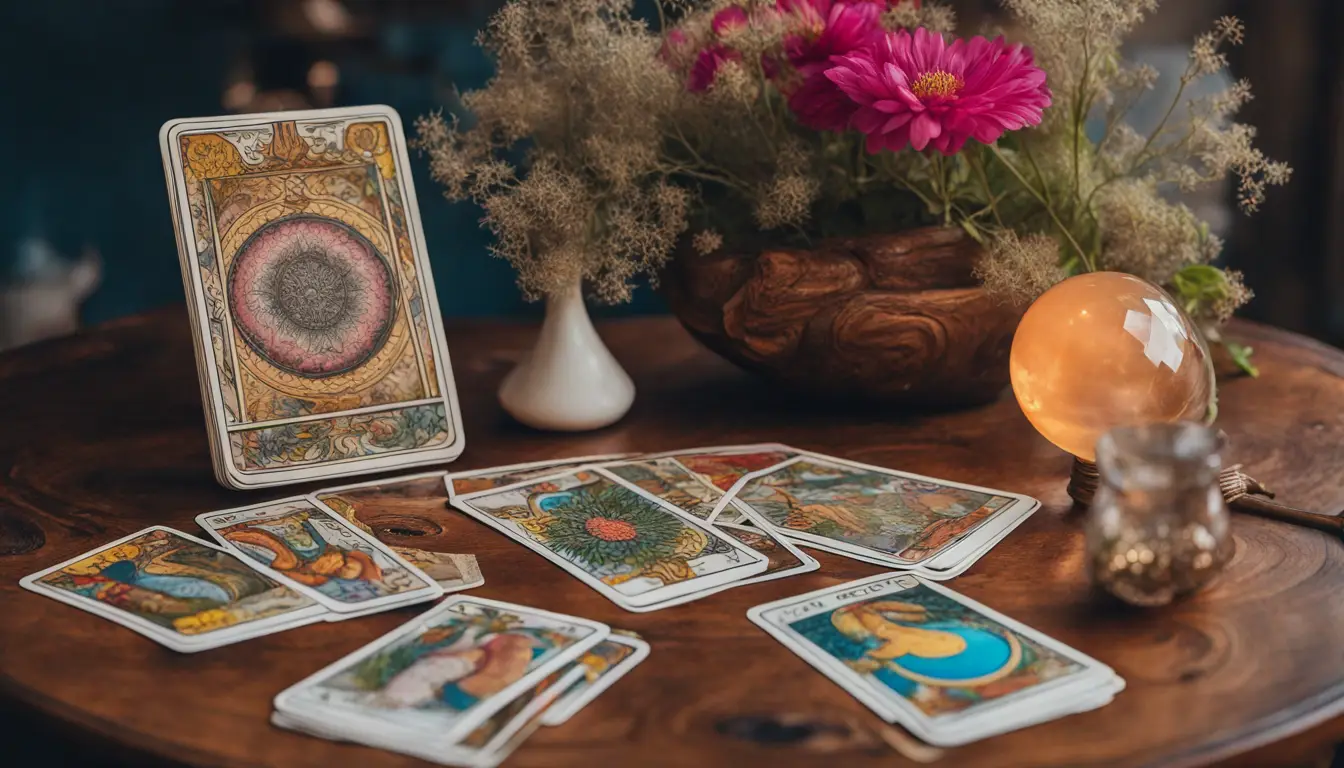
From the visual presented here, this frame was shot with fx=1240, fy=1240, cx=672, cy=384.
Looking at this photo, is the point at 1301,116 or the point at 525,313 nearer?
the point at 1301,116

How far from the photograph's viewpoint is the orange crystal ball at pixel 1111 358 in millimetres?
1063

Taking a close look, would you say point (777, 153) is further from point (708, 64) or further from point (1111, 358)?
point (1111, 358)

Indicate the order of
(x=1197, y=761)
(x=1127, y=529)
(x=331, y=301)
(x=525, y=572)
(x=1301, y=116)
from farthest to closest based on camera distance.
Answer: (x=1301, y=116) → (x=331, y=301) → (x=525, y=572) → (x=1127, y=529) → (x=1197, y=761)

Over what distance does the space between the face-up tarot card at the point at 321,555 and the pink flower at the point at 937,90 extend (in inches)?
23.4

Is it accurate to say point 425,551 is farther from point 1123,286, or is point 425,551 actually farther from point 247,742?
point 1123,286

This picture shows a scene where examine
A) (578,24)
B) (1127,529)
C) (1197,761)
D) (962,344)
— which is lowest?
(1197,761)

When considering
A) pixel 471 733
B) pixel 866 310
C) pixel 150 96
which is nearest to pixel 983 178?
pixel 866 310

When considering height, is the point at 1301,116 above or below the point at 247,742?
above

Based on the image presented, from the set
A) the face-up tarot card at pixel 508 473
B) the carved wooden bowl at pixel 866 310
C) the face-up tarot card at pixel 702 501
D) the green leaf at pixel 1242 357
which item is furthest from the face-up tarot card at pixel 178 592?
the green leaf at pixel 1242 357

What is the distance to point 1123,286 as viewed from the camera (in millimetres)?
1093

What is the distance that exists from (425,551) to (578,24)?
0.62m

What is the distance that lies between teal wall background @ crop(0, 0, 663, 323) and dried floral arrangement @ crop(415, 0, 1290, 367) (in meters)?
2.04

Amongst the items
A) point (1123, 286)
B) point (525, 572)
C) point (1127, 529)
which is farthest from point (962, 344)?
point (525, 572)

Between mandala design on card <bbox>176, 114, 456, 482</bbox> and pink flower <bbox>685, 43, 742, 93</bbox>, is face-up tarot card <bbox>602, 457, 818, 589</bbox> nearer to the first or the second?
→ mandala design on card <bbox>176, 114, 456, 482</bbox>
